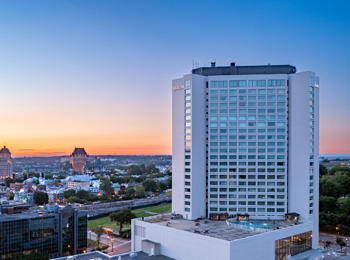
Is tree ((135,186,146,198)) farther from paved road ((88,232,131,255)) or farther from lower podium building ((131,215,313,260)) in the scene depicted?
lower podium building ((131,215,313,260))

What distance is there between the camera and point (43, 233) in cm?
7794

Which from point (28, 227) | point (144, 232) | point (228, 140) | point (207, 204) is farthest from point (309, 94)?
point (28, 227)

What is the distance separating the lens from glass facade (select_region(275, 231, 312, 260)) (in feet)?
213

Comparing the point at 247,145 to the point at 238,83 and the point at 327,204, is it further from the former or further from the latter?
the point at 327,204

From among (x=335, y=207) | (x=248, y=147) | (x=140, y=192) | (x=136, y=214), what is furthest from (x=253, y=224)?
(x=140, y=192)

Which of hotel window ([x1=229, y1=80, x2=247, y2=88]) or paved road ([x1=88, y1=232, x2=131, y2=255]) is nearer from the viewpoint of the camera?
hotel window ([x1=229, y1=80, x2=247, y2=88])

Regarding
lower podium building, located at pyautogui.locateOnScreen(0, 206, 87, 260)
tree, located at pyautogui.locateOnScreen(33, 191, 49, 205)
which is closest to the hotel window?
lower podium building, located at pyautogui.locateOnScreen(0, 206, 87, 260)

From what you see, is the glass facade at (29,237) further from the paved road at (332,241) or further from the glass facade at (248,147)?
the paved road at (332,241)

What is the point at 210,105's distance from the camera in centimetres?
8212

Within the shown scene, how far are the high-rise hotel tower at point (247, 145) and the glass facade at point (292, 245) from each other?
7.12 metres

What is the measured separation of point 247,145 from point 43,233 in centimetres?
5048

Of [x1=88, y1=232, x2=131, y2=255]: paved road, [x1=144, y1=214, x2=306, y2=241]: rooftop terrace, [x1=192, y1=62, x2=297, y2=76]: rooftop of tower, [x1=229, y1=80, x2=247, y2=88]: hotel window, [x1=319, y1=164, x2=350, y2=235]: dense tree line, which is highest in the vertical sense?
[x1=192, y1=62, x2=297, y2=76]: rooftop of tower

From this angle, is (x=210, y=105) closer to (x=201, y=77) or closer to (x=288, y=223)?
(x=201, y=77)

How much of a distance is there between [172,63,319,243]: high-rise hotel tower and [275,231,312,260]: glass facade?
7116mm
